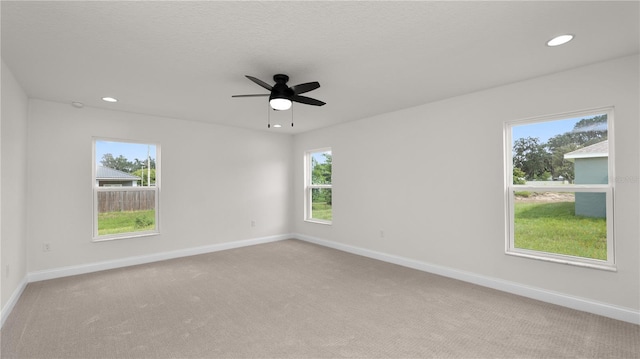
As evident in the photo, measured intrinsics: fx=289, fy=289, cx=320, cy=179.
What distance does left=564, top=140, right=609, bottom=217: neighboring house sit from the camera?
2896 mm

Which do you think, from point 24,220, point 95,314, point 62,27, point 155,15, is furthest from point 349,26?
point 24,220

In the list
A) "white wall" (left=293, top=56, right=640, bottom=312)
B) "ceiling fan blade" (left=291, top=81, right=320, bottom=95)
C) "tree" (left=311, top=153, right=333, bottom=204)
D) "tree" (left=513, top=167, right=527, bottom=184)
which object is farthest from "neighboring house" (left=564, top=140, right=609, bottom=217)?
"tree" (left=311, top=153, right=333, bottom=204)

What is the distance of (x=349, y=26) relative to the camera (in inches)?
84.4

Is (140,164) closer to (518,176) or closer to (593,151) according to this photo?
(518,176)

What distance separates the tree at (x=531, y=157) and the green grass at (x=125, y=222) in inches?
215

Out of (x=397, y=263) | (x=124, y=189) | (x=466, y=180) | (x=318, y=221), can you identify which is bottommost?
(x=397, y=263)

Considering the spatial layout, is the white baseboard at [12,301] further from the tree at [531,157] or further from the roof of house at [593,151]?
the roof of house at [593,151]

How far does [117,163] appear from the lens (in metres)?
4.61

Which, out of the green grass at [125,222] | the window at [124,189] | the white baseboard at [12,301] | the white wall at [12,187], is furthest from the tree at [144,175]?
the white baseboard at [12,301]

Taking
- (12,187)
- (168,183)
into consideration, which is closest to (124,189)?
(168,183)

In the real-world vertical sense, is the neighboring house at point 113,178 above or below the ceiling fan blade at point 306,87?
below

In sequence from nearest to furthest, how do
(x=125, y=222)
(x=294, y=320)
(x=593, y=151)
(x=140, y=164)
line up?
(x=294, y=320) < (x=593, y=151) < (x=125, y=222) < (x=140, y=164)

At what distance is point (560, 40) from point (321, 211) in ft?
15.5

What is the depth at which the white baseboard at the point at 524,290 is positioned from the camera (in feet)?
8.84
